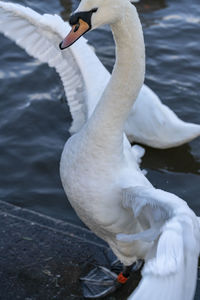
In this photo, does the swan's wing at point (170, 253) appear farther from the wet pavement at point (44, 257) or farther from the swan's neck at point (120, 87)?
the wet pavement at point (44, 257)

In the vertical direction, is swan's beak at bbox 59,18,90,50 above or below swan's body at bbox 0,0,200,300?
above

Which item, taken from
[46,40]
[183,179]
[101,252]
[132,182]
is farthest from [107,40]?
[132,182]

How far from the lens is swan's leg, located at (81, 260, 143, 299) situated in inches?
171

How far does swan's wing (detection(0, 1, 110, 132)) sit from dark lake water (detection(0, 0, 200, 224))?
1.36m

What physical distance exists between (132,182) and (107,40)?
620 centimetres

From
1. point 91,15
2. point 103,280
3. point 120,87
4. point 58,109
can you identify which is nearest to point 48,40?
point 120,87

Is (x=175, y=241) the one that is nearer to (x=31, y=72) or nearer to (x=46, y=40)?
(x=46, y=40)

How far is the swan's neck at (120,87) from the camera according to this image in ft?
12.1

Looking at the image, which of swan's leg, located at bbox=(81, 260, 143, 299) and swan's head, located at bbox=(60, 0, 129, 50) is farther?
swan's leg, located at bbox=(81, 260, 143, 299)

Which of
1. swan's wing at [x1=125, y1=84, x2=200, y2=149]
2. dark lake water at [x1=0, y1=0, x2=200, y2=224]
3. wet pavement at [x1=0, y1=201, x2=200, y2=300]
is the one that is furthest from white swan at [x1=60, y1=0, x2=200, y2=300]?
swan's wing at [x1=125, y1=84, x2=200, y2=149]

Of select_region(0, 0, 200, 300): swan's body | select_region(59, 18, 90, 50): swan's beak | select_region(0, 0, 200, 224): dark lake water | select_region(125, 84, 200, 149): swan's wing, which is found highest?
select_region(59, 18, 90, 50): swan's beak

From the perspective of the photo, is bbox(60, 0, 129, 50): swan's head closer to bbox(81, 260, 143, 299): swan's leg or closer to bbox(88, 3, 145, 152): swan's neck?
bbox(88, 3, 145, 152): swan's neck

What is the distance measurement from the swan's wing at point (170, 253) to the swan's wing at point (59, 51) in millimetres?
1919

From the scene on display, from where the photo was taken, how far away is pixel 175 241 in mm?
2590
